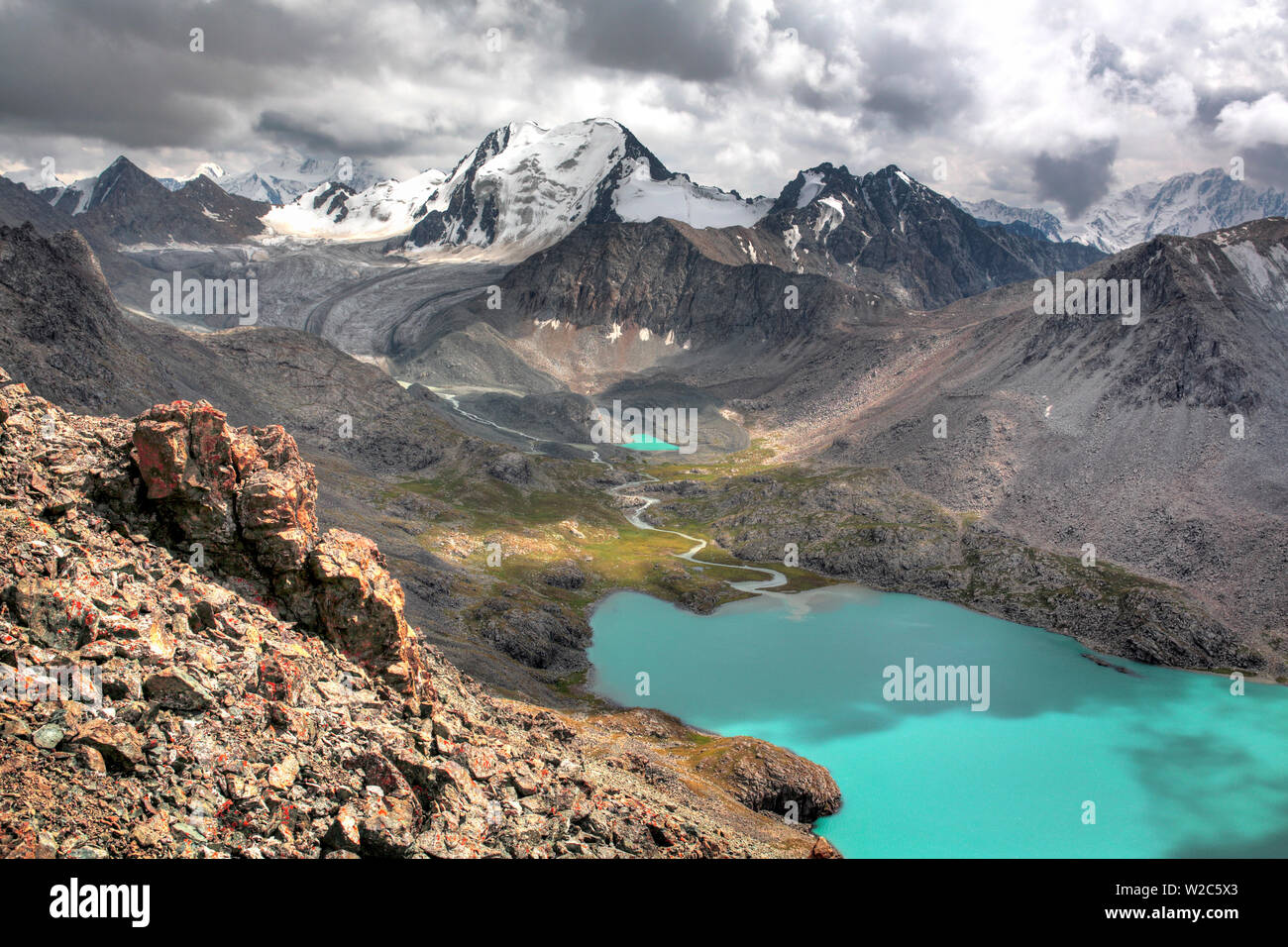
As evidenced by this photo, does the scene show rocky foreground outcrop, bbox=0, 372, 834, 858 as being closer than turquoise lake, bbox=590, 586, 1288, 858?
Yes

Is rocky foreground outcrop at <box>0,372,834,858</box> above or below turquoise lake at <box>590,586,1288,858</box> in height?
above

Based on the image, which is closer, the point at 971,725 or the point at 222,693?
the point at 222,693

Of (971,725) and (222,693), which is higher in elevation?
(222,693)

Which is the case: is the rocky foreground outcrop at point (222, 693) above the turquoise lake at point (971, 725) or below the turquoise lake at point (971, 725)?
above

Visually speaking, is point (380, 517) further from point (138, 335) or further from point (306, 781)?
point (306, 781)
